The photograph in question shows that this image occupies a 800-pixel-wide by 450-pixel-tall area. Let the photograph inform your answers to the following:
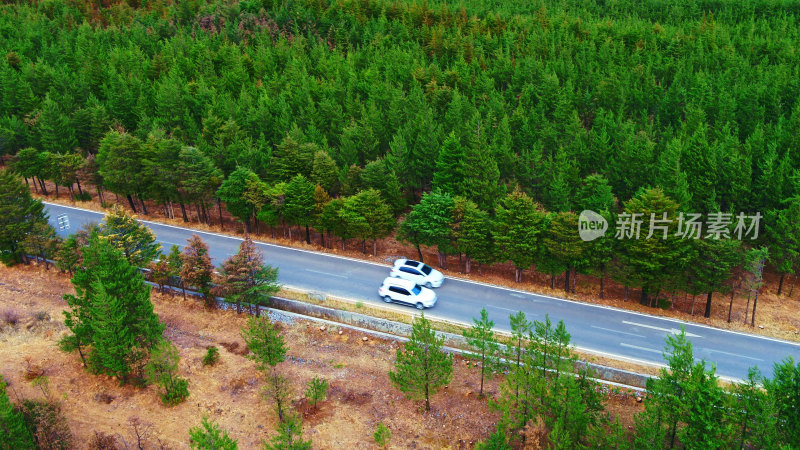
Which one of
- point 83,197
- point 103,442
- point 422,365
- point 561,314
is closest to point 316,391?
point 422,365

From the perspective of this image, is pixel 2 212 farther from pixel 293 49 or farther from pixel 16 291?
pixel 293 49

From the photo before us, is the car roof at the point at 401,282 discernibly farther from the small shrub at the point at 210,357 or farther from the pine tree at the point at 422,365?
the small shrub at the point at 210,357

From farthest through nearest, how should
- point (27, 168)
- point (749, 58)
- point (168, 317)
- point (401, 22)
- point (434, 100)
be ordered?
point (401, 22) < point (749, 58) < point (434, 100) < point (27, 168) < point (168, 317)

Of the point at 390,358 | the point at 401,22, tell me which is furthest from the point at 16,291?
the point at 401,22

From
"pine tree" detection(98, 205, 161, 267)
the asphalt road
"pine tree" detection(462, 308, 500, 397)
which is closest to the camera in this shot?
"pine tree" detection(462, 308, 500, 397)

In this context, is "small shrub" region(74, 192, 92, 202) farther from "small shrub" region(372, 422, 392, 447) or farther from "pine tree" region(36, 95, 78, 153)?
"small shrub" region(372, 422, 392, 447)

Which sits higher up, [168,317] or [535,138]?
[535,138]

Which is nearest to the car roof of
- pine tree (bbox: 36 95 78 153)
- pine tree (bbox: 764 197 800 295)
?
pine tree (bbox: 764 197 800 295)
